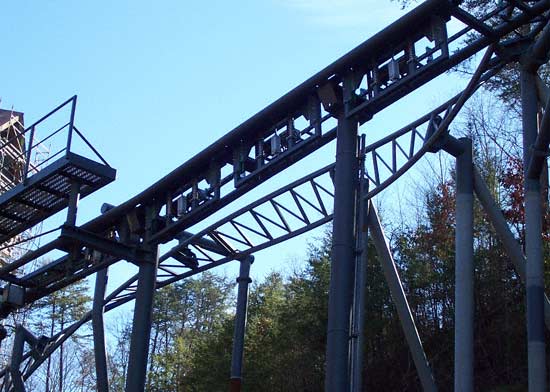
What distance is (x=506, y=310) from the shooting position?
858 inches

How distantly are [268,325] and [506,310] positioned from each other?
8821 millimetres

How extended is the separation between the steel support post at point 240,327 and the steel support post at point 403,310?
3.97 metres

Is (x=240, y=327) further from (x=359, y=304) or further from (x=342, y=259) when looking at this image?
(x=342, y=259)

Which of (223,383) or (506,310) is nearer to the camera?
(506,310)

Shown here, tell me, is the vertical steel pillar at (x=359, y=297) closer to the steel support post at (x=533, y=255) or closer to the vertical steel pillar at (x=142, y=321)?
the steel support post at (x=533, y=255)

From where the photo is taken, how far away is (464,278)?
11992 millimetres

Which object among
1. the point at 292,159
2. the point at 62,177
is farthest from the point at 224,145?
the point at 62,177

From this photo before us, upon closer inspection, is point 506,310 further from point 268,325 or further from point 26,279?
point 26,279

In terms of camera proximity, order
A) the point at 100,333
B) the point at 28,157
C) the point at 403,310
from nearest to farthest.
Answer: the point at 403,310, the point at 28,157, the point at 100,333

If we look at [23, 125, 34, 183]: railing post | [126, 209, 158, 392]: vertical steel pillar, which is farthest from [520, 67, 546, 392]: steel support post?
[23, 125, 34, 183]: railing post

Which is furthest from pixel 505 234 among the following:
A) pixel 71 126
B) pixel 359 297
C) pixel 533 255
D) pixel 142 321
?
pixel 71 126

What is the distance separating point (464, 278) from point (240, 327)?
6338 millimetres

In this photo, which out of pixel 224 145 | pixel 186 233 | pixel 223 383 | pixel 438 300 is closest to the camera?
pixel 224 145

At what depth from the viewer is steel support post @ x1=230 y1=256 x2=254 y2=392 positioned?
1653 cm
